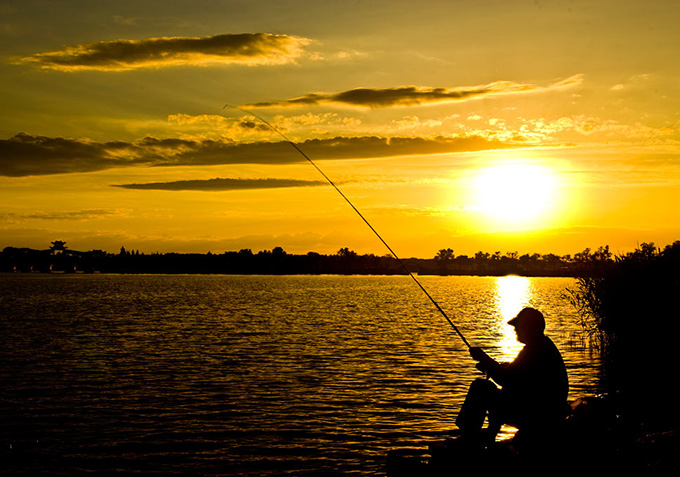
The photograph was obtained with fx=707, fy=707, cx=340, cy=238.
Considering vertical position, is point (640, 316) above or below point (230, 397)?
above

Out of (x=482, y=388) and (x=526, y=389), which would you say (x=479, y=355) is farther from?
(x=526, y=389)

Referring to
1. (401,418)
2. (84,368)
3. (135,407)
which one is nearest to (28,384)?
(84,368)

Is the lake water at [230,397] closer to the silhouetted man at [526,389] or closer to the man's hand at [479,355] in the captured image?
the silhouetted man at [526,389]

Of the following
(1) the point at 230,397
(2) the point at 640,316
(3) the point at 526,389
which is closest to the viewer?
(3) the point at 526,389

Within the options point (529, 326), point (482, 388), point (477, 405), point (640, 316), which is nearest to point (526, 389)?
point (482, 388)

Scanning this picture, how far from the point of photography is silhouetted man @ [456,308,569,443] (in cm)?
1011

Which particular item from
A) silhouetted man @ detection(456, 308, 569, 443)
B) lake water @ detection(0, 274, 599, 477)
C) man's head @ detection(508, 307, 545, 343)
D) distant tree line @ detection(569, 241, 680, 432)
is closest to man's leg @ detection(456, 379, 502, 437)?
silhouetted man @ detection(456, 308, 569, 443)

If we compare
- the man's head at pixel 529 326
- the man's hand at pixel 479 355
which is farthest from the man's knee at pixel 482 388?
the man's head at pixel 529 326

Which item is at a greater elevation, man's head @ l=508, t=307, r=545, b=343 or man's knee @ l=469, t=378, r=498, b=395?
man's head @ l=508, t=307, r=545, b=343

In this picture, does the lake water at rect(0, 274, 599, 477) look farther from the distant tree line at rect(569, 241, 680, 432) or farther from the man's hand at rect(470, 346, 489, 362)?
the man's hand at rect(470, 346, 489, 362)

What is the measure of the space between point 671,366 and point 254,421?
1636 cm

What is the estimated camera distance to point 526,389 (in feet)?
33.1

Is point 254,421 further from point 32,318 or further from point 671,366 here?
point 32,318

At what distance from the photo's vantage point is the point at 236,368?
92.2 feet
